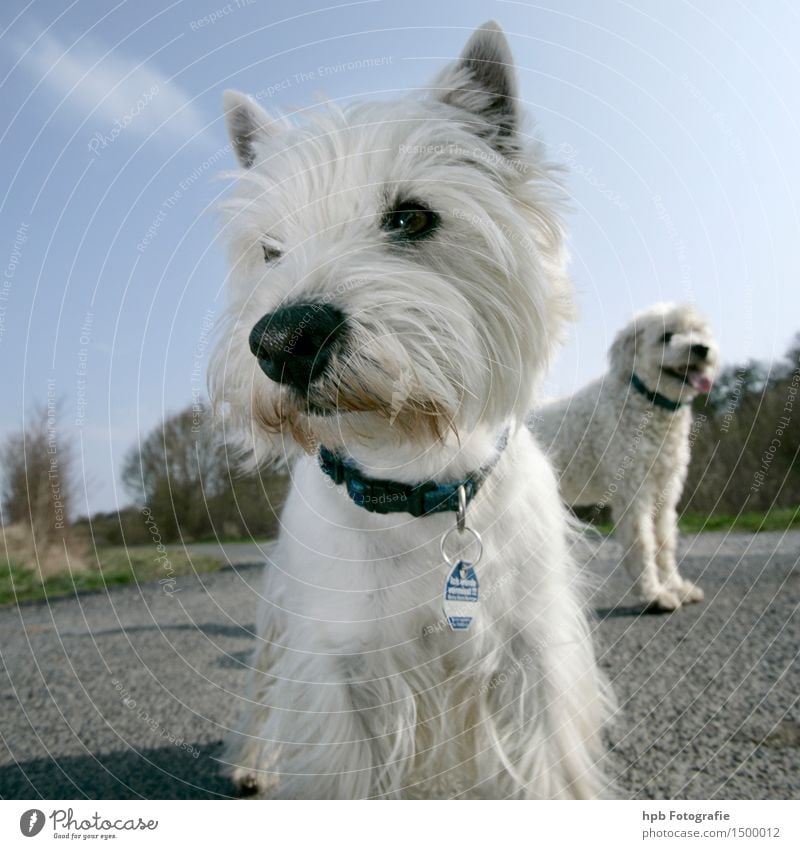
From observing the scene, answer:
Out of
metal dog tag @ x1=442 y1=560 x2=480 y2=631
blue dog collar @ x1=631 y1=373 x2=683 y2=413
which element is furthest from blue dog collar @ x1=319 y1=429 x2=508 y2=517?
blue dog collar @ x1=631 y1=373 x2=683 y2=413

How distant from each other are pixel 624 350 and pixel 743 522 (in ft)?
10.9

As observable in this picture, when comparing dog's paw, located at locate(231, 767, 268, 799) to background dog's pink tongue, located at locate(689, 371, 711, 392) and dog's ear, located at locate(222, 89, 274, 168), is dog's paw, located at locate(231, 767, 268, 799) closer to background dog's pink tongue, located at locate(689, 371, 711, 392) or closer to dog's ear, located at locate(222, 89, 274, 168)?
dog's ear, located at locate(222, 89, 274, 168)

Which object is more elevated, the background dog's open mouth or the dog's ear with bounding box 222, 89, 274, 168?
the dog's ear with bounding box 222, 89, 274, 168

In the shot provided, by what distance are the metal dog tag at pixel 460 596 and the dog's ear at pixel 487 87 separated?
1506 millimetres

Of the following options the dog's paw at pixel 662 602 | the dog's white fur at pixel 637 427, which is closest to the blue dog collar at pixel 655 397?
the dog's white fur at pixel 637 427

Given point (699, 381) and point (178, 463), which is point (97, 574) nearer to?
point (178, 463)

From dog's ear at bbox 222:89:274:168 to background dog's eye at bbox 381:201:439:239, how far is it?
0.82 m

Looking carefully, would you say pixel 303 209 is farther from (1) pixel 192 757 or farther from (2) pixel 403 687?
(1) pixel 192 757

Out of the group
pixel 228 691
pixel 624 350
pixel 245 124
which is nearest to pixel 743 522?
pixel 624 350

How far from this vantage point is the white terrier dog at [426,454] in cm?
225

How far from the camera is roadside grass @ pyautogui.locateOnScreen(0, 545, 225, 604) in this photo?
6105 mm

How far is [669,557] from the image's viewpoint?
6.16 meters

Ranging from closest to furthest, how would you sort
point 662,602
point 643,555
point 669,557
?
point 662,602, point 643,555, point 669,557
